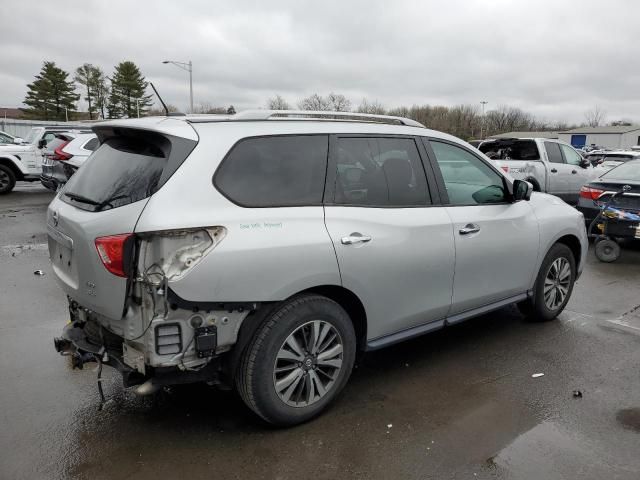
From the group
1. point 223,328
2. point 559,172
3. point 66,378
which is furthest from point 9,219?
point 559,172

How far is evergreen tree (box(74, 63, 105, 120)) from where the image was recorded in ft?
257

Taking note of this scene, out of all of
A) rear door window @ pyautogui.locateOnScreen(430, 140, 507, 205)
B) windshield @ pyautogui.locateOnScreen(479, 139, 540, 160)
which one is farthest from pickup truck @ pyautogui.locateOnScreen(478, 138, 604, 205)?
rear door window @ pyautogui.locateOnScreen(430, 140, 507, 205)

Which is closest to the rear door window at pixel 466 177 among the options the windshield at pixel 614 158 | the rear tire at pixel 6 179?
the rear tire at pixel 6 179

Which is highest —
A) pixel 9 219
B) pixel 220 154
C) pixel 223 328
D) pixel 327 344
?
pixel 220 154

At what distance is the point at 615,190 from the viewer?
7961mm

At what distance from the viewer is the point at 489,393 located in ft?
11.9

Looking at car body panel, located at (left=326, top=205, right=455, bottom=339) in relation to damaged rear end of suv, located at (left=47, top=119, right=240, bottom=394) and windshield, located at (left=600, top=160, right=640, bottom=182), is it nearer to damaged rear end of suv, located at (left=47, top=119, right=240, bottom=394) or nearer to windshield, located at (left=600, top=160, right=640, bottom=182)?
damaged rear end of suv, located at (left=47, top=119, right=240, bottom=394)

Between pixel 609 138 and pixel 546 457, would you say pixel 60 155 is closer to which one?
pixel 546 457

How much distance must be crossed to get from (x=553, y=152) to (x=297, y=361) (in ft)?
38.8

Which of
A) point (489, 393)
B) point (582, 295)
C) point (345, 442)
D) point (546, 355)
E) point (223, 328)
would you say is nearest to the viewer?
point (223, 328)

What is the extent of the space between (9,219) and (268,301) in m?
10.3

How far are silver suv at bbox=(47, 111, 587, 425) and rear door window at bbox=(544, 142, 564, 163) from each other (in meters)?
9.84

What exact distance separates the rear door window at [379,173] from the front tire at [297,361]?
0.76 metres

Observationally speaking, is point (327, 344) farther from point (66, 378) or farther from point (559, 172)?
point (559, 172)
